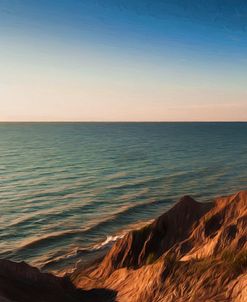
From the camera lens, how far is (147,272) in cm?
1509

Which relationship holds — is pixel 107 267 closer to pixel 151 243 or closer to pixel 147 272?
pixel 151 243

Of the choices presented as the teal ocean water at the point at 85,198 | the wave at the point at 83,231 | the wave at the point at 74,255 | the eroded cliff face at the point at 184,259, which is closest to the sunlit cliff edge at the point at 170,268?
the eroded cliff face at the point at 184,259

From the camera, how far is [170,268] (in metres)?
14.4

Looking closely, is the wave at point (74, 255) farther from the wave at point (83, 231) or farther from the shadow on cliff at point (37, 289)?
the shadow on cliff at point (37, 289)

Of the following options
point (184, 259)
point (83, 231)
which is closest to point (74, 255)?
point (83, 231)

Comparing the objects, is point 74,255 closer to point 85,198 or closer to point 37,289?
point 37,289

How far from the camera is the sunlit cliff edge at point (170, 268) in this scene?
13.3 m

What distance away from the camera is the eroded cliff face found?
13.2m

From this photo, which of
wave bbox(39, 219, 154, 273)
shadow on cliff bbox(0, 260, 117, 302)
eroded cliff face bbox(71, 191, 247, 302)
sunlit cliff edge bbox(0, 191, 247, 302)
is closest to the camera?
eroded cliff face bbox(71, 191, 247, 302)

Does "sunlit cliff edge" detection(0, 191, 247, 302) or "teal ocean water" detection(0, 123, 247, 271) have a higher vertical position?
"sunlit cliff edge" detection(0, 191, 247, 302)

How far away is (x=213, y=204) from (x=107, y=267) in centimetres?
725

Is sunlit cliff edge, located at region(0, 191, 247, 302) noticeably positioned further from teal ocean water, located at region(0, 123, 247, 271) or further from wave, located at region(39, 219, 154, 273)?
teal ocean water, located at region(0, 123, 247, 271)

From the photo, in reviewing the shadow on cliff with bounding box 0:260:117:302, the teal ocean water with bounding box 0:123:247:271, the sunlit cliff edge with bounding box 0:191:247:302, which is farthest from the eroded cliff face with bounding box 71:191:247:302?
the teal ocean water with bounding box 0:123:247:271

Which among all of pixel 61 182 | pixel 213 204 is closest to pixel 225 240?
pixel 213 204
